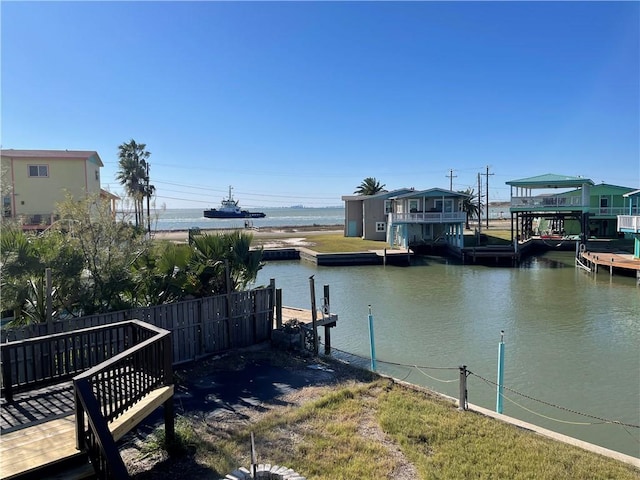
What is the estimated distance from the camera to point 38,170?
31.1 metres

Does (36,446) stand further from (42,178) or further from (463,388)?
(42,178)

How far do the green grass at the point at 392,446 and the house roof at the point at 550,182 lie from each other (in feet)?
119

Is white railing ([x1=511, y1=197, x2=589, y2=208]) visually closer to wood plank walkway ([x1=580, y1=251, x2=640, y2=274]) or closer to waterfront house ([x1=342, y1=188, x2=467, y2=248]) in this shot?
waterfront house ([x1=342, y1=188, x2=467, y2=248])

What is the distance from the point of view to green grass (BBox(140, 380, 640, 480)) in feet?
17.0

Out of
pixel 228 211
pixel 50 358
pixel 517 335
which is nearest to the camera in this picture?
pixel 50 358

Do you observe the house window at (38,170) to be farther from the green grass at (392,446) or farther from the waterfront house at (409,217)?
the green grass at (392,446)

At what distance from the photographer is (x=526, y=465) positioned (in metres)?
5.36

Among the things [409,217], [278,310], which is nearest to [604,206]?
[409,217]

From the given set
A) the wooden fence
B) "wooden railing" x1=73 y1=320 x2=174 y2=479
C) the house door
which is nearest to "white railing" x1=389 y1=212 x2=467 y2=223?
the house door

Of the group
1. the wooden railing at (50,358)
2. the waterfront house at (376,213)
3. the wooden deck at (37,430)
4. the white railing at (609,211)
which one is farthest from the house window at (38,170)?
the white railing at (609,211)

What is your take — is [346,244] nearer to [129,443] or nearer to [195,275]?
[195,275]

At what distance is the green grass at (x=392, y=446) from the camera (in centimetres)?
518

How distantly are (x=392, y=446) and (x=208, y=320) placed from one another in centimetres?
541

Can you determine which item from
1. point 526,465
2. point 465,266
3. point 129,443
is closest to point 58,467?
point 129,443
